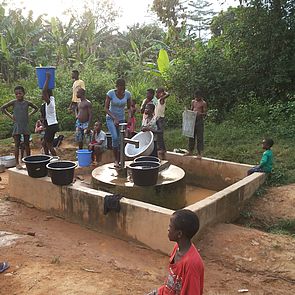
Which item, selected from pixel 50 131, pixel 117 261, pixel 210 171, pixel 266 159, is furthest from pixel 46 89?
pixel 266 159

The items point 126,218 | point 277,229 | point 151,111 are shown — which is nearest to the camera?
point 126,218

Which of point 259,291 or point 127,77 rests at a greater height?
point 127,77

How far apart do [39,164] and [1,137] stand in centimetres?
540

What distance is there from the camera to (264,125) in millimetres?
9789

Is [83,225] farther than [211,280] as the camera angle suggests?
Yes

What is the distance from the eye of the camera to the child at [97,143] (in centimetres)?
769

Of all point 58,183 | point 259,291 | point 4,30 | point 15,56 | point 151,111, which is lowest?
point 259,291

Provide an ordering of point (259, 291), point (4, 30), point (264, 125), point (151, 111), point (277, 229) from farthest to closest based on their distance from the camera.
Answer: point (4, 30) < point (264, 125) < point (151, 111) < point (277, 229) < point (259, 291)

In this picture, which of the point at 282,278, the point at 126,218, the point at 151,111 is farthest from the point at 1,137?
the point at 282,278

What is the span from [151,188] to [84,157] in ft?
7.17

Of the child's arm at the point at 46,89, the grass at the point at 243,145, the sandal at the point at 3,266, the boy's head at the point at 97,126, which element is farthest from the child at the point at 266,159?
the sandal at the point at 3,266

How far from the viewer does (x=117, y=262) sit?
170 inches

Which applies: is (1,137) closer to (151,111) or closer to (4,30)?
(151,111)

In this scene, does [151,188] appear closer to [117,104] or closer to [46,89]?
[117,104]
